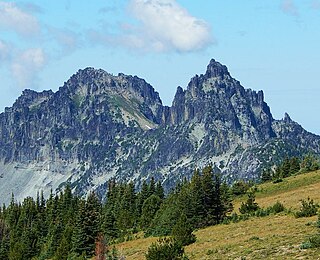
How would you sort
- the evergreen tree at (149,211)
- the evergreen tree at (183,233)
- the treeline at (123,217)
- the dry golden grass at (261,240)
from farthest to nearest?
the evergreen tree at (149,211)
the treeline at (123,217)
the evergreen tree at (183,233)
the dry golden grass at (261,240)

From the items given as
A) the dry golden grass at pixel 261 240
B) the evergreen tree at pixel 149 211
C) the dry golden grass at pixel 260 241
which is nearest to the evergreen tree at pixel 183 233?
the dry golden grass at pixel 261 240

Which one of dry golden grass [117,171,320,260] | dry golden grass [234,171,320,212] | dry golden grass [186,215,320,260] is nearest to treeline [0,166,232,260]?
dry golden grass [117,171,320,260]

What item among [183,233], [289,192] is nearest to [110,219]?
[289,192]

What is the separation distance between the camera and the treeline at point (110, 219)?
62.7 meters

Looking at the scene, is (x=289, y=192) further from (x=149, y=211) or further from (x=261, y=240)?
(x=149, y=211)

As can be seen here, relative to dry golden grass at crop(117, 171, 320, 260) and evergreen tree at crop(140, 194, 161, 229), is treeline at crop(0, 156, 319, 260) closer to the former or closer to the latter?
evergreen tree at crop(140, 194, 161, 229)

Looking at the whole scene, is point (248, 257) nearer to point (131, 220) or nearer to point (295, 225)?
point (295, 225)

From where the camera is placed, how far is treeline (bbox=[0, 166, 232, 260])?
62656mm

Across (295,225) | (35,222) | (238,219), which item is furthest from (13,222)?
(295,225)

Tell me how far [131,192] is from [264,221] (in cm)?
7847

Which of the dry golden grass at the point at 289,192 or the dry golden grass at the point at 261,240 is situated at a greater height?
the dry golden grass at the point at 289,192

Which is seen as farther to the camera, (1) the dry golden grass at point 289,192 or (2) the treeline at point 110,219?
(2) the treeline at point 110,219

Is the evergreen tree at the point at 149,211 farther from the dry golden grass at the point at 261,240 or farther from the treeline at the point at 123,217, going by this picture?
the dry golden grass at the point at 261,240

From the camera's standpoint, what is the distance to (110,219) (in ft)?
319
